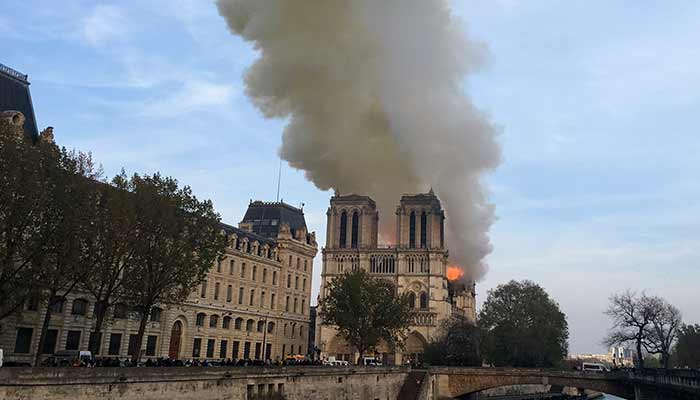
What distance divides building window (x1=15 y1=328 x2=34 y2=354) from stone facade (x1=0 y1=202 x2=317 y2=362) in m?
0.08

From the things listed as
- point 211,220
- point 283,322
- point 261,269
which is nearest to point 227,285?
point 261,269

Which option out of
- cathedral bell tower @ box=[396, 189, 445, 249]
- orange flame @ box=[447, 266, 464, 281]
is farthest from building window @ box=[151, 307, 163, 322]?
orange flame @ box=[447, 266, 464, 281]

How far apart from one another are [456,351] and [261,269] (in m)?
37.2

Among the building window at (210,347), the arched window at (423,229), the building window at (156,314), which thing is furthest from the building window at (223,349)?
the arched window at (423,229)

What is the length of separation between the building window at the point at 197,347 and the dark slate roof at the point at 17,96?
29688 mm

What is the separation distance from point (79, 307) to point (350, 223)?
78.8 metres

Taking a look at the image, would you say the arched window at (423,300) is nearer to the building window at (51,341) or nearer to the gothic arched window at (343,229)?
the gothic arched window at (343,229)

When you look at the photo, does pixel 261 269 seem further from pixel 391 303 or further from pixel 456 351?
pixel 456 351

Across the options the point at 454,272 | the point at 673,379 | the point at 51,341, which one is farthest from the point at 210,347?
the point at 454,272

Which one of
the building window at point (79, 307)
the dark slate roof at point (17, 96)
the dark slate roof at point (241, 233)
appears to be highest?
the dark slate roof at point (17, 96)

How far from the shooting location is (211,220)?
51.0 meters

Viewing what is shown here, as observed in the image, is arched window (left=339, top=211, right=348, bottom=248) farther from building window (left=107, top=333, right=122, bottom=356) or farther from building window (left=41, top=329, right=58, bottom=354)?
building window (left=41, top=329, right=58, bottom=354)

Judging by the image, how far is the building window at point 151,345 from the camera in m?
68.1

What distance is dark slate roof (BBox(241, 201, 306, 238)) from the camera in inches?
4136
